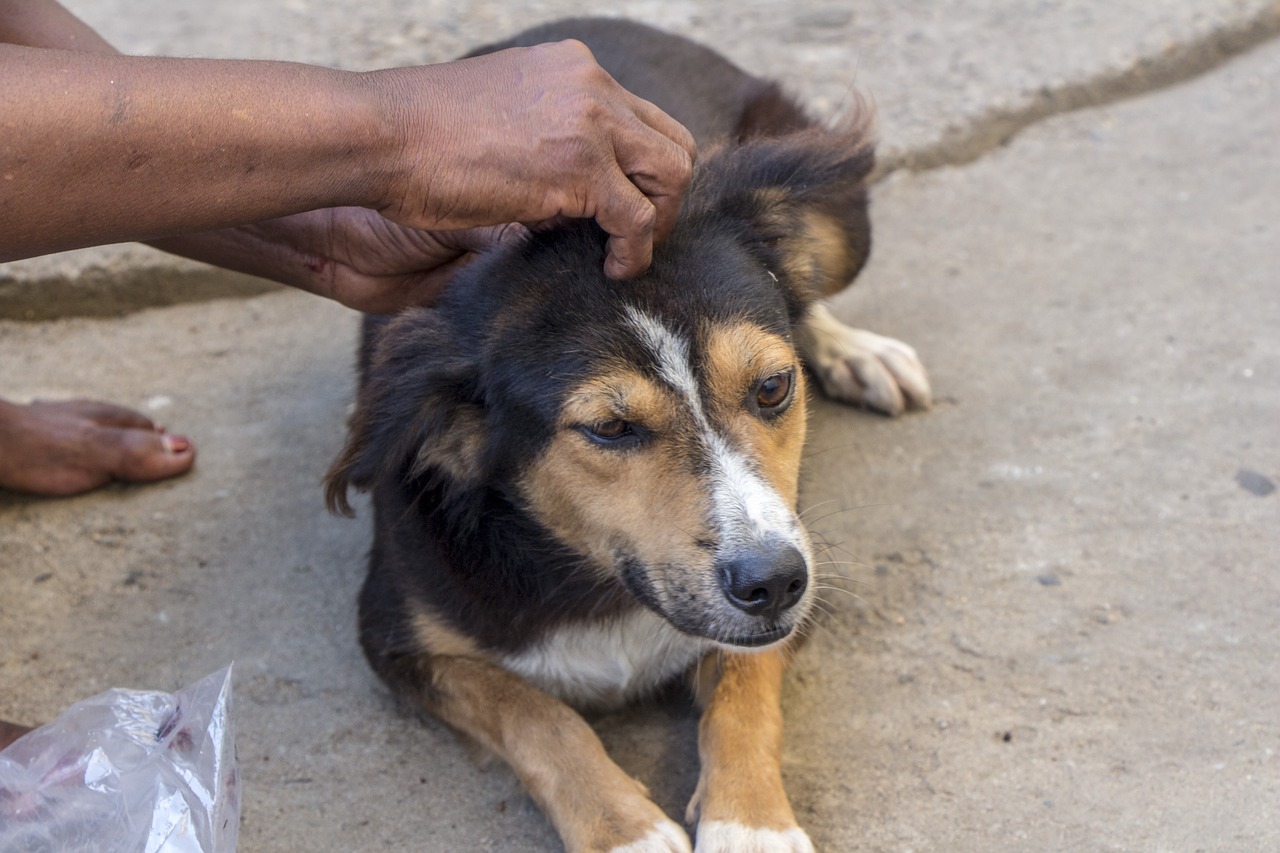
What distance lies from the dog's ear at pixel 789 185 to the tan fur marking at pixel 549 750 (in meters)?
1.02

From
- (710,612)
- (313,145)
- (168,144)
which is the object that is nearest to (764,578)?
(710,612)

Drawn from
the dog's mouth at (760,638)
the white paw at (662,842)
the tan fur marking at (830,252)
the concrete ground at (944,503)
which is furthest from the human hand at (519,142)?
the concrete ground at (944,503)

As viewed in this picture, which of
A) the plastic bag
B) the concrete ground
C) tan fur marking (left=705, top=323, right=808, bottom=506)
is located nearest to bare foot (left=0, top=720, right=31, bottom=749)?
the plastic bag

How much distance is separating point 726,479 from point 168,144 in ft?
3.48

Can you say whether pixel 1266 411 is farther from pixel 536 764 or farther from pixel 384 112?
pixel 384 112

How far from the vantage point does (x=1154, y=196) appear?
15.0 ft

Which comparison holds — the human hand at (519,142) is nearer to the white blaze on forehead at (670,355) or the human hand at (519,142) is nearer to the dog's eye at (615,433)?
the white blaze on forehead at (670,355)

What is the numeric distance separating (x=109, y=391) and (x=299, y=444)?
70cm

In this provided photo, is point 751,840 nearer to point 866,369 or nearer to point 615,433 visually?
point 615,433

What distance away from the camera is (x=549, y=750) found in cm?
247

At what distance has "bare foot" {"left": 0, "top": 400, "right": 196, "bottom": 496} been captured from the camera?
334 centimetres

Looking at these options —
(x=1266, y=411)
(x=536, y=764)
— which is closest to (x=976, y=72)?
(x=1266, y=411)

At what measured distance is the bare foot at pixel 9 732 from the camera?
2.36 m

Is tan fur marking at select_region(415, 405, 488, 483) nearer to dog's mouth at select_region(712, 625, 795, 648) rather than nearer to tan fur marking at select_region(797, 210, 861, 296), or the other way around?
dog's mouth at select_region(712, 625, 795, 648)
